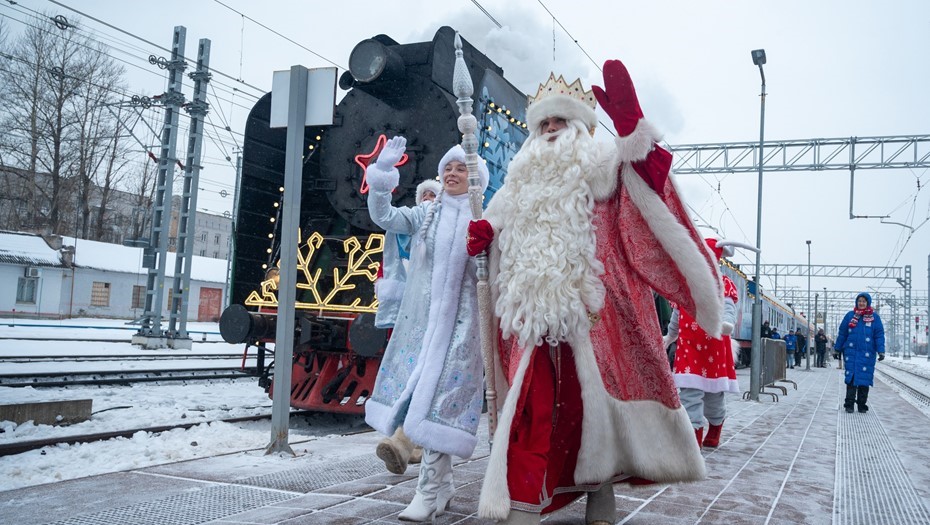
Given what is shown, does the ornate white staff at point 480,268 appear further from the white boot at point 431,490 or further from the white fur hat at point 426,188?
the white fur hat at point 426,188

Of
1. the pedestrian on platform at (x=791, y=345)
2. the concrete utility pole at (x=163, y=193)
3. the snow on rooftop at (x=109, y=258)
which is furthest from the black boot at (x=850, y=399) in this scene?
the snow on rooftop at (x=109, y=258)

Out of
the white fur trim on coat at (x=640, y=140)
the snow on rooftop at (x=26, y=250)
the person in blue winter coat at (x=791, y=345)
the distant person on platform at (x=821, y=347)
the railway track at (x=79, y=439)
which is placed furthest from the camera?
the distant person on platform at (x=821, y=347)

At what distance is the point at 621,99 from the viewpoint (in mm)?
2934

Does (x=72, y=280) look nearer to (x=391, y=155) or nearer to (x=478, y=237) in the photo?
(x=391, y=155)

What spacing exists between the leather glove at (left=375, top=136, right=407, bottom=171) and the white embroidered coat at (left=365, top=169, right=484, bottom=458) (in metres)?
0.06

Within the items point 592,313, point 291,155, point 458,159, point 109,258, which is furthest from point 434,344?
point 109,258

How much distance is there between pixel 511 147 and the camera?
7758mm

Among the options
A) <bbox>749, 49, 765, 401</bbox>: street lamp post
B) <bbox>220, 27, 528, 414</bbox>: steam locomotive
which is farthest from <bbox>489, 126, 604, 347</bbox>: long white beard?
<bbox>749, 49, 765, 401</bbox>: street lamp post

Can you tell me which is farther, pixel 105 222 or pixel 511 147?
pixel 105 222

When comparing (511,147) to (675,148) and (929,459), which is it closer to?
(929,459)

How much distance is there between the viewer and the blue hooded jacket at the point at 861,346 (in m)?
9.55

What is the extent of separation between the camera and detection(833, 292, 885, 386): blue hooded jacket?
31.3 feet

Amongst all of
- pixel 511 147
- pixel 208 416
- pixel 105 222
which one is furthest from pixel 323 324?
pixel 105 222

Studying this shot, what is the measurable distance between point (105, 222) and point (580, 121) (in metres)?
35.9
